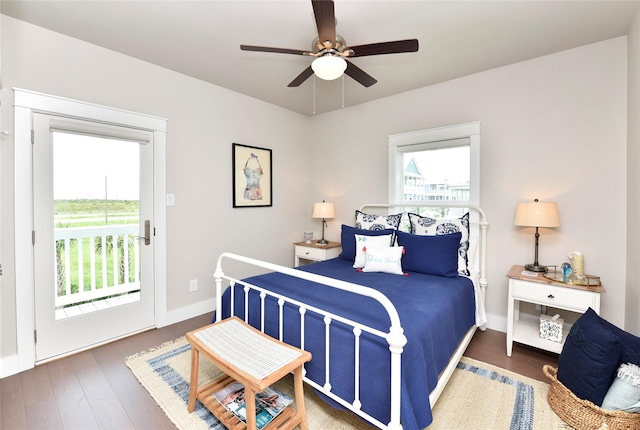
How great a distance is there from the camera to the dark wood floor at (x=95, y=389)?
1716 millimetres

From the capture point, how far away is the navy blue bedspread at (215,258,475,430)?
55.0 inches

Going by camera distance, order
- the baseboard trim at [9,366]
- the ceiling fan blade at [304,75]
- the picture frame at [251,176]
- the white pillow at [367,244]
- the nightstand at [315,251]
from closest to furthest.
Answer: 1. the baseboard trim at [9,366]
2. the ceiling fan blade at [304,75]
3. the white pillow at [367,244]
4. the picture frame at [251,176]
5. the nightstand at [315,251]

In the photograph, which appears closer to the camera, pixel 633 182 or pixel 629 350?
pixel 629 350

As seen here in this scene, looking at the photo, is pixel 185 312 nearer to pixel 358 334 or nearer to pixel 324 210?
pixel 324 210

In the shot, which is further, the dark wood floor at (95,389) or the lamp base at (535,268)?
the lamp base at (535,268)

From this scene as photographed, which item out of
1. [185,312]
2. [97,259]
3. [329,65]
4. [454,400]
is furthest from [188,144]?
[454,400]

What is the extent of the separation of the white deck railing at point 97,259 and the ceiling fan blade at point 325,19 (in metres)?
2.40

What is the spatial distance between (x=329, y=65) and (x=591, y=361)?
2.33m

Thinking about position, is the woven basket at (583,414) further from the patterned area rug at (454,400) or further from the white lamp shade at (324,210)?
the white lamp shade at (324,210)

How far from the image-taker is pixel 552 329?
236cm

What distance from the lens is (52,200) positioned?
2354 mm

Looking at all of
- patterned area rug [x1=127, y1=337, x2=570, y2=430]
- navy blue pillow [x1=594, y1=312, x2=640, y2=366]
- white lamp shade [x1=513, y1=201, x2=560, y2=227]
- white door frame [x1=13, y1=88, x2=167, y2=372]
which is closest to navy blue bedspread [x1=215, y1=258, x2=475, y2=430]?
patterned area rug [x1=127, y1=337, x2=570, y2=430]

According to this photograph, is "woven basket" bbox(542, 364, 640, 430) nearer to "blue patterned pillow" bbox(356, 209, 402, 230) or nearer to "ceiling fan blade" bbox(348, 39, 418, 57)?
"blue patterned pillow" bbox(356, 209, 402, 230)

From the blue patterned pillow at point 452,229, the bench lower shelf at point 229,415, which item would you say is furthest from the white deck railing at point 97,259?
the blue patterned pillow at point 452,229
